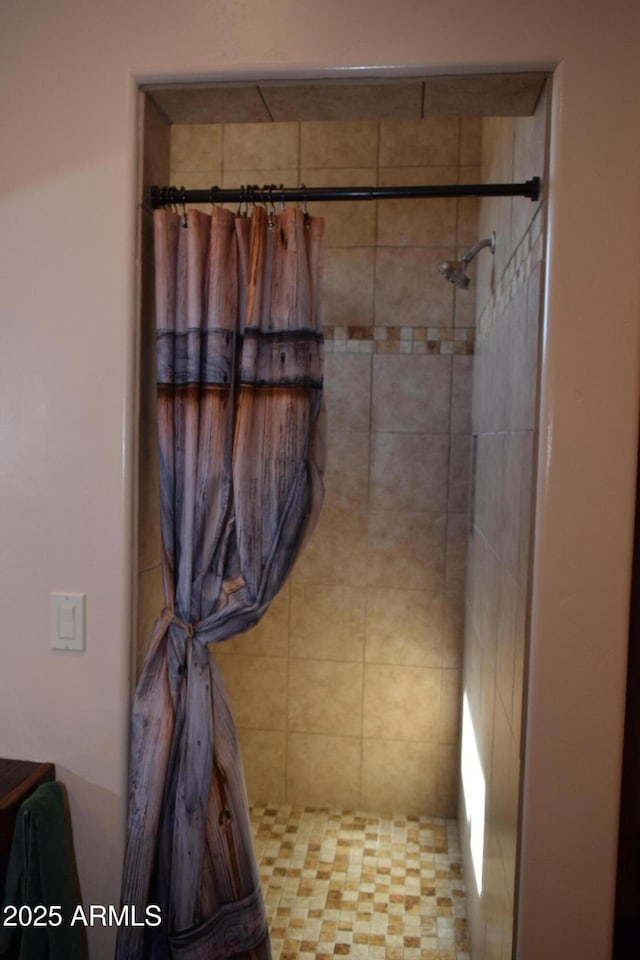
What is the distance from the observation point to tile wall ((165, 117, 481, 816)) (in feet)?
9.64

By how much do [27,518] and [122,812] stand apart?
2.09 ft

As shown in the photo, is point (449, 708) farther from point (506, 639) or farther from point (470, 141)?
point (470, 141)

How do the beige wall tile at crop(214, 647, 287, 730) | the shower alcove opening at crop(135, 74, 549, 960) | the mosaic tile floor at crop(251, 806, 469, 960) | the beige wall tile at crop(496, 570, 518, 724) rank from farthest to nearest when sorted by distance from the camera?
the beige wall tile at crop(214, 647, 287, 730) → the shower alcove opening at crop(135, 74, 549, 960) → the mosaic tile floor at crop(251, 806, 469, 960) → the beige wall tile at crop(496, 570, 518, 724)

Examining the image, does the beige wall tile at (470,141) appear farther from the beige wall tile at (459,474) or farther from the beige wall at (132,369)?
the beige wall at (132,369)

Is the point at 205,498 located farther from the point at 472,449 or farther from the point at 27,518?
the point at 472,449

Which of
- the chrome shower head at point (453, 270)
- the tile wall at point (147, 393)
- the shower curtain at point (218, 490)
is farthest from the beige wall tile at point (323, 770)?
the chrome shower head at point (453, 270)

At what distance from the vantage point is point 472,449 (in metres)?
2.85

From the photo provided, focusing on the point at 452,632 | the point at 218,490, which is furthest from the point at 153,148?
the point at 452,632

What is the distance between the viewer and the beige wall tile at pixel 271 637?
3.07 metres

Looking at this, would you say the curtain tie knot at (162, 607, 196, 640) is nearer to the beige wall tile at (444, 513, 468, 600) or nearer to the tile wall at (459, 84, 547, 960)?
the tile wall at (459, 84, 547, 960)

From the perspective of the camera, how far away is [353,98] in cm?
141

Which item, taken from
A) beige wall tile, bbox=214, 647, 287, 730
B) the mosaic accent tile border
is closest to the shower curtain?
the mosaic accent tile border

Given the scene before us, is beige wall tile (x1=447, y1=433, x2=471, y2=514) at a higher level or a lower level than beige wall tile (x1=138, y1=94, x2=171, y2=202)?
lower

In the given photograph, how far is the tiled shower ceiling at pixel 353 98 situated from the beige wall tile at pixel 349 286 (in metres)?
1.47
